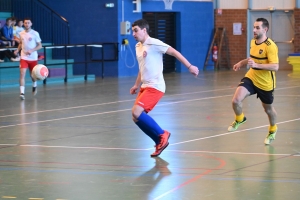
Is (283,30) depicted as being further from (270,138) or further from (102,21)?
(270,138)

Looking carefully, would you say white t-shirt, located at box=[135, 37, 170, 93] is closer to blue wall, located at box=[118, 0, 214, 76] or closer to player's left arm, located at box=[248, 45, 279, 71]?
player's left arm, located at box=[248, 45, 279, 71]

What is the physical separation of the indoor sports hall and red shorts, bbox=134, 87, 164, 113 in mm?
705

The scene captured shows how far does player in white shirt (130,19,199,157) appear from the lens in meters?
9.80

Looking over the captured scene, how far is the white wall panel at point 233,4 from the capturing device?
33.9 metres

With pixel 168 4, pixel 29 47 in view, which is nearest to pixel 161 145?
pixel 29 47

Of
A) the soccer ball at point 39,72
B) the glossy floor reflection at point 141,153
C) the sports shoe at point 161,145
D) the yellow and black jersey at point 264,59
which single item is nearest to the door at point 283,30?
the glossy floor reflection at point 141,153

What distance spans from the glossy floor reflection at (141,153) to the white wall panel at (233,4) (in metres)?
16.2

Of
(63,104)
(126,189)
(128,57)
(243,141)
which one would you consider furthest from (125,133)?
(128,57)

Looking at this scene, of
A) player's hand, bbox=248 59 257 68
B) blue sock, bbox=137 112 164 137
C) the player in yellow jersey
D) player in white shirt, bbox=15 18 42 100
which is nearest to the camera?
blue sock, bbox=137 112 164 137

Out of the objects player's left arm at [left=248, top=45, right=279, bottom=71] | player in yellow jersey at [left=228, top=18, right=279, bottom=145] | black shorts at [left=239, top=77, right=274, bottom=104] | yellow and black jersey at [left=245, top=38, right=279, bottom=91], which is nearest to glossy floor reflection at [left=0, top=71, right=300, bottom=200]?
player in yellow jersey at [left=228, top=18, right=279, bottom=145]

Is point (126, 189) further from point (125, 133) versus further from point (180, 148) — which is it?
point (125, 133)

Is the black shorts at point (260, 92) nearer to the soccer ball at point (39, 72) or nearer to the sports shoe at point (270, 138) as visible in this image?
the sports shoe at point (270, 138)

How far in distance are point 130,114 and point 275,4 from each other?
19689 millimetres

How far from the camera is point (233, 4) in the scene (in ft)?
112
